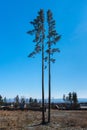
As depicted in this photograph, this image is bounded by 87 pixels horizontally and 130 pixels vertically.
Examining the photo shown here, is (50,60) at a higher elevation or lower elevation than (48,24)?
lower

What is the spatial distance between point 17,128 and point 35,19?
55.0 feet

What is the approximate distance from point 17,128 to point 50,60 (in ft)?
43.8

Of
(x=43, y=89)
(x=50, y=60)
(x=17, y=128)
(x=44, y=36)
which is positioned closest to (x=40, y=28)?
(x=44, y=36)

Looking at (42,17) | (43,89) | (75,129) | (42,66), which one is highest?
(42,17)

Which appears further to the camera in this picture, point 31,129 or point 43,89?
point 43,89

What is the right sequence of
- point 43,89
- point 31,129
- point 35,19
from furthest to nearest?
point 35,19 < point 43,89 < point 31,129

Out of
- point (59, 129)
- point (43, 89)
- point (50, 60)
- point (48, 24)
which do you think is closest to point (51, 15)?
point (48, 24)

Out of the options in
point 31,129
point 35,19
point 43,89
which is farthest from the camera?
point 35,19

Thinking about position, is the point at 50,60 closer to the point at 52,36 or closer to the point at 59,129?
the point at 52,36

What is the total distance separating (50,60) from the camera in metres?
38.4

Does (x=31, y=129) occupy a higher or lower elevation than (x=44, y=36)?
lower

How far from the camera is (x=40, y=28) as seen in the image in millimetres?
39531

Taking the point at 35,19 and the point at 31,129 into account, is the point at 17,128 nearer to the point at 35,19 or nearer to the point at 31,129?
the point at 31,129

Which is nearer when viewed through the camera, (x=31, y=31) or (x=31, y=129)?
(x=31, y=129)
